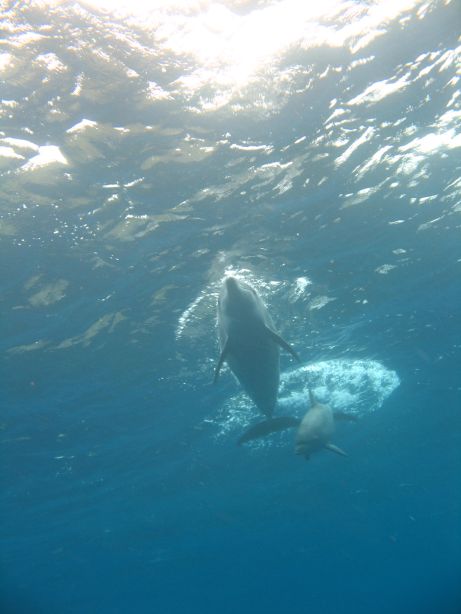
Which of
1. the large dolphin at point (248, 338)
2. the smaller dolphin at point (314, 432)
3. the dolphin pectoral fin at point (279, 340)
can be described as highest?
the large dolphin at point (248, 338)

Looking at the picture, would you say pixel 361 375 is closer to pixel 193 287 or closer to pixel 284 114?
pixel 193 287

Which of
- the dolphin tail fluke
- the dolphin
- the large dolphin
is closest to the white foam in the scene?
the dolphin

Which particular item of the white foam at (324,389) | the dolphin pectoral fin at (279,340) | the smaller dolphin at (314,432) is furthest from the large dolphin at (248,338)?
the white foam at (324,389)

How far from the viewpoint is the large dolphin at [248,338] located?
20.7ft

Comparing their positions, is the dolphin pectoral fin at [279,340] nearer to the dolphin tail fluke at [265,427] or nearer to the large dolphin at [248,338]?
the large dolphin at [248,338]

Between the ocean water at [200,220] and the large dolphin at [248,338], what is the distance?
174 inches

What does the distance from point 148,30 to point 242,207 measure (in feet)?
15.5

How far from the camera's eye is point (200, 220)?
1128 cm

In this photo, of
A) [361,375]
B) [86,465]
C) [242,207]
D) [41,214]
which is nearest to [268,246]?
[242,207]

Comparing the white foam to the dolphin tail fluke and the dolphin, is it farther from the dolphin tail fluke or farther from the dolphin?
the dolphin tail fluke

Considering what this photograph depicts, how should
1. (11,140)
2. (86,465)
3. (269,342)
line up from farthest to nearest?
(86,465)
(11,140)
(269,342)

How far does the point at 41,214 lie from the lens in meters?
9.72

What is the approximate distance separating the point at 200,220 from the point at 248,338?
5.36 meters

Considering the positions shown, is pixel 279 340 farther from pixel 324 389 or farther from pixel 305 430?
pixel 324 389
